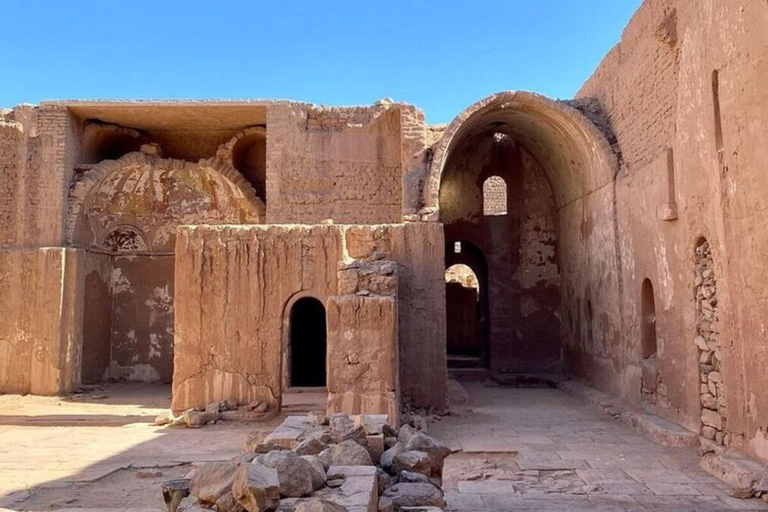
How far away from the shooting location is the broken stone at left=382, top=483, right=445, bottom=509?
15.6ft

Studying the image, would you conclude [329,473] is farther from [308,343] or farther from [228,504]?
[308,343]

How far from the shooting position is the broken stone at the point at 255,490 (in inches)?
146

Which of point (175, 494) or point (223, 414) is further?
point (223, 414)

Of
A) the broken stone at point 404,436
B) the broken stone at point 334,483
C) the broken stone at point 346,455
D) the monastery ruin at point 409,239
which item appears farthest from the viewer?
the monastery ruin at point 409,239

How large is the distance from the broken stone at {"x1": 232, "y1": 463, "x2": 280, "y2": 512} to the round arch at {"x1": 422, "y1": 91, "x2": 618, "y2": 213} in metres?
8.66

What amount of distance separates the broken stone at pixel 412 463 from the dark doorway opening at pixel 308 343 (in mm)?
10345

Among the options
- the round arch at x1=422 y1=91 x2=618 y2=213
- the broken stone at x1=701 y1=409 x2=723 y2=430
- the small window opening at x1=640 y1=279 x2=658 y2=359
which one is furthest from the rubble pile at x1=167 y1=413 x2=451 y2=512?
the round arch at x1=422 y1=91 x2=618 y2=213

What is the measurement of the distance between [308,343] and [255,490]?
40.8 feet

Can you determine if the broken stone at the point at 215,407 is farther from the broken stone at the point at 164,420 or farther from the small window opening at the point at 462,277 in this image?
the small window opening at the point at 462,277

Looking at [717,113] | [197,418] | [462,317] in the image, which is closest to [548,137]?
[717,113]

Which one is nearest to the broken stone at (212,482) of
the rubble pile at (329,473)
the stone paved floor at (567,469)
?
the rubble pile at (329,473)

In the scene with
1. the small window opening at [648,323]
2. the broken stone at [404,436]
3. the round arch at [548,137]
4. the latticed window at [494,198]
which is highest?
the latticed window at [494,198]

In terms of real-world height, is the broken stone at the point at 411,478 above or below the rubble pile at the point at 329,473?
below

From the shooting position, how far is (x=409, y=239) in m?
10.9
